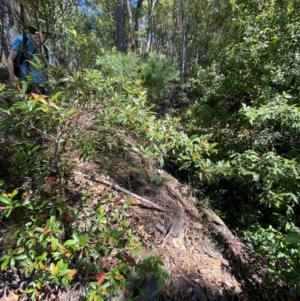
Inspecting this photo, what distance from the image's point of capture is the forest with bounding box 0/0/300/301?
1.73 meters

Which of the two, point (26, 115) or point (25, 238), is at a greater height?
point (26, 115)

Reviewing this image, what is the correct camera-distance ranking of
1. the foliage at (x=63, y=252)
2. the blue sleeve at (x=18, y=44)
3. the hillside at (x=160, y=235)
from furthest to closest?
the blue sleeve at (x=18, y=44)
the hillside at (x=160, y=235)
the foliage at (x=63, y=252)

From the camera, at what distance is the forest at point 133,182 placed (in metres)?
1.73

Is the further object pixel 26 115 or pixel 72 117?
pixel 72 117

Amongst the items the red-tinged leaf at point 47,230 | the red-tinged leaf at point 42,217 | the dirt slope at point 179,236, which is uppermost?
the red-tinged leaf at point 42,217

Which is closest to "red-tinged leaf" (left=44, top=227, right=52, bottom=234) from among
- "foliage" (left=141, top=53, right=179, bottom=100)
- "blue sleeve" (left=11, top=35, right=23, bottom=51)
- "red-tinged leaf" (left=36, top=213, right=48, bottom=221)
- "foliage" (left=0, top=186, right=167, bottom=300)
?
"foliage" (left=0, top=186, right=167, bottom=300)

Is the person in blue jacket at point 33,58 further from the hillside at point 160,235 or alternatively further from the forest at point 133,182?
the hillside at point 160,235

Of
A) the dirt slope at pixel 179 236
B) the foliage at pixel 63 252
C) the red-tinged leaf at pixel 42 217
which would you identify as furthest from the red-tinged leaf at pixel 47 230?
the dirt slope at pixel 179 236

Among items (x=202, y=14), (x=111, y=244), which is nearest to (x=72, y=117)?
(x=111, y=244)

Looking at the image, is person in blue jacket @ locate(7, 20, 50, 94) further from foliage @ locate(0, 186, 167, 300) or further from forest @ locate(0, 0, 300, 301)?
foliage @ locate(0, 186, 167, 300)

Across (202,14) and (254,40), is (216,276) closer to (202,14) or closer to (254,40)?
(254,40)

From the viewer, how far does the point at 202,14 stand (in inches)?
521

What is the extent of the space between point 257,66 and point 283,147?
4.01 feet

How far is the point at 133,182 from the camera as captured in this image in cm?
298
